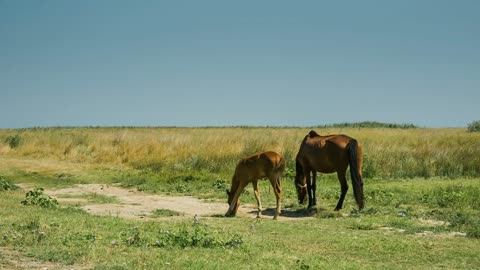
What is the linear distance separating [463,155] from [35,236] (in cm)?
Answer: 1727

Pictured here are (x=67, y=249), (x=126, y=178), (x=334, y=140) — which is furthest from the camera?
(x=126, y=178)

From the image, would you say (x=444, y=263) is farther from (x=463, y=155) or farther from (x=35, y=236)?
(x=463, y=155)

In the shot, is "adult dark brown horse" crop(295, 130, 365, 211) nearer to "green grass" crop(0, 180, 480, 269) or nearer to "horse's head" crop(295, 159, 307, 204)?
"horse's head" crop(295, 159, 307, 204)

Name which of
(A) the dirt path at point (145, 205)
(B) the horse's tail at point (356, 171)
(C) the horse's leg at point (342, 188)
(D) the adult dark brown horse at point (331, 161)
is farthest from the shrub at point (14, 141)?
(B) the horse's tail at point (356, 171)

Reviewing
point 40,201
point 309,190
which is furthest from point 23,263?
point 309,190

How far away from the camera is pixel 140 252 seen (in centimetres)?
755

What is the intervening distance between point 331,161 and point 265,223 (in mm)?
3309

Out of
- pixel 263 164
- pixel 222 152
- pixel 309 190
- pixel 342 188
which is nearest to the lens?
pixel 263 164

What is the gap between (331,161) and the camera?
14203mm

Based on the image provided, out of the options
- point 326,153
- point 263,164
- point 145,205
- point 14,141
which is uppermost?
point 14,141

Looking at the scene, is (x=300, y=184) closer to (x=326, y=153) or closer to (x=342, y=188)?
(x=326, y=153)

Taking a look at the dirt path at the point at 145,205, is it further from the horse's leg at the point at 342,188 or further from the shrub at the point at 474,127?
the shrub at the point at 474,127

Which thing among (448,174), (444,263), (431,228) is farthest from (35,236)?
(448,174)

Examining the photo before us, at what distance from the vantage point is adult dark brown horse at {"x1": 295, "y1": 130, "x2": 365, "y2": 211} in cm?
1337
